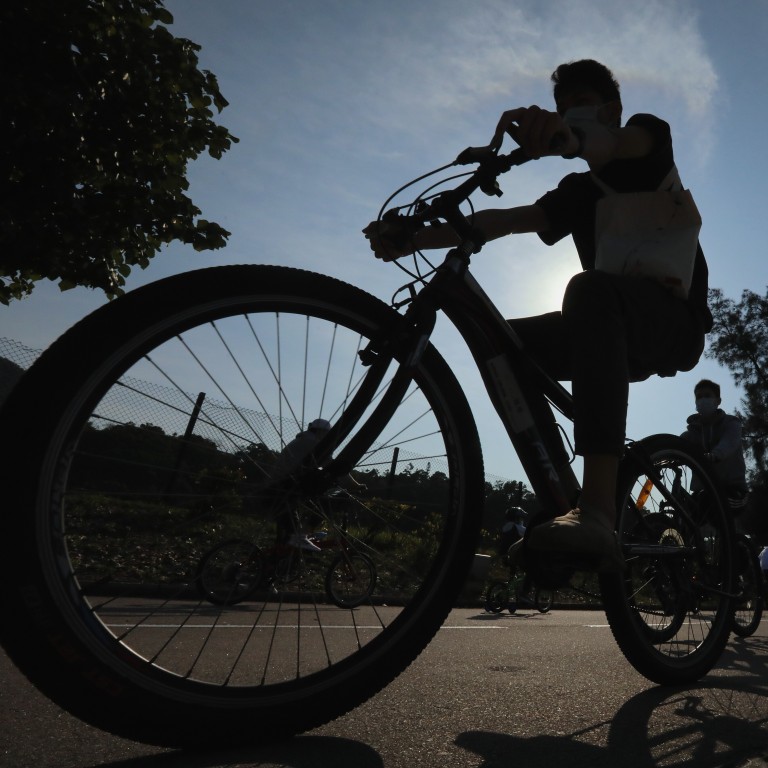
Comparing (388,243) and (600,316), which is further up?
(388,243)

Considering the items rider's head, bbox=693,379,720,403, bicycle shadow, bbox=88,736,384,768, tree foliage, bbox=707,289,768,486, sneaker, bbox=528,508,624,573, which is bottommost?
bicycle shadow, bbox=88,736,384,768

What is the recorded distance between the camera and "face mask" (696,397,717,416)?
21.0 ft

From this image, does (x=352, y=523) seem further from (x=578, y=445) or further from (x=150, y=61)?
(x=150, y=61)

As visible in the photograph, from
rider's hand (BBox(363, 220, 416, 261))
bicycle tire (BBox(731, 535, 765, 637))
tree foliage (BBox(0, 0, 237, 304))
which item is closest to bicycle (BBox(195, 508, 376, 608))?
rider's hand (BBox(363, 220, 416, 261))

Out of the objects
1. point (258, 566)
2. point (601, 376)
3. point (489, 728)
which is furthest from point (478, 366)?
point (489, 728)

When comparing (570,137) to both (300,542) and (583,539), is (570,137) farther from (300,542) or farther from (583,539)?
(300,542)

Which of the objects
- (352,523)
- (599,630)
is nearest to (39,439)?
(352,523)

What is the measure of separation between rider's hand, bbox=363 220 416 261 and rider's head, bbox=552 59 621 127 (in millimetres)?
770

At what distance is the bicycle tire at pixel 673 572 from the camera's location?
8.08 feet

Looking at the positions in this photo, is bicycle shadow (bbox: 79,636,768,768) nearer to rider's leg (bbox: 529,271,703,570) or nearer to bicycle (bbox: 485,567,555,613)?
rider's leg (bbox: 529,271,703,570)

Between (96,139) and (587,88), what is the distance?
6.83 m

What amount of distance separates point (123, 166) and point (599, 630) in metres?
6.52

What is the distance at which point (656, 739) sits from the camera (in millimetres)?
1749

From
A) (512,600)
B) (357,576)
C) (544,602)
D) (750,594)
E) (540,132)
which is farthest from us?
(544,602)
